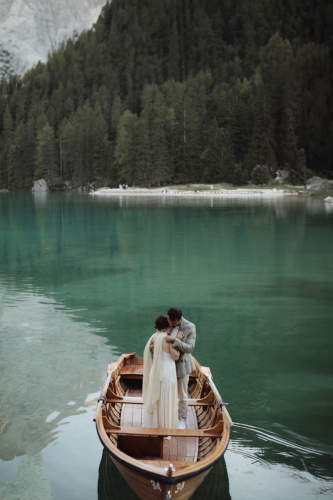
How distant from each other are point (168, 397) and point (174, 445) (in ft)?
1.98

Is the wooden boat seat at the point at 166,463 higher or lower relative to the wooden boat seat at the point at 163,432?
lower

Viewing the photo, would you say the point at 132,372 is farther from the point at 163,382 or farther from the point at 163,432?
the point at 163,432

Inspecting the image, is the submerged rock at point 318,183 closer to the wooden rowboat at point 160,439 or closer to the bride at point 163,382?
the wooden rowboat at point 160,439

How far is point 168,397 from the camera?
241 inches

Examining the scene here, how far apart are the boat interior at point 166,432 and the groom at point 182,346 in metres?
0.25

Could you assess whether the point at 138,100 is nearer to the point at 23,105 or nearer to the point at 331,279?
the point at 23,105

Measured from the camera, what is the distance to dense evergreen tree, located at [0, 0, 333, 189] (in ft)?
333

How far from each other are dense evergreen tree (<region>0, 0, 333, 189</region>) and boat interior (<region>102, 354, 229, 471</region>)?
86.4m

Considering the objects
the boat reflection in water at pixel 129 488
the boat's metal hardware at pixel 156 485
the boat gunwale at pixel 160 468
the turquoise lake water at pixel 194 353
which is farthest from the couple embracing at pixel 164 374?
the boat's metal hardware at pixel 156 485

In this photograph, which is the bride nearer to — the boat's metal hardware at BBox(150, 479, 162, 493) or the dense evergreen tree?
the boat's metal hardware at BBox(150, 479, 162, 493)

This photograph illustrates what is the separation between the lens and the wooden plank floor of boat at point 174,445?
5461mm

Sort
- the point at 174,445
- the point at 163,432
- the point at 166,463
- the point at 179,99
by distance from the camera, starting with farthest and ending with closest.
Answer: the point at 179,99
the point at 174,445
the point at 163,432
the point at 166,463

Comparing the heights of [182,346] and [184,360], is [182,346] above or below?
above

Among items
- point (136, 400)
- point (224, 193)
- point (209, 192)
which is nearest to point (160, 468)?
point (136, 400)
